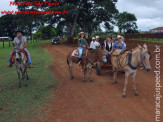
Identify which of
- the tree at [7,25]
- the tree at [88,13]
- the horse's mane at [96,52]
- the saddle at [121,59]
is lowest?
the saddle at [121,59]

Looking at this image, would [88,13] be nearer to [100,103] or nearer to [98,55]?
[98,55]

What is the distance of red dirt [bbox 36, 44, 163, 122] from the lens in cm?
505

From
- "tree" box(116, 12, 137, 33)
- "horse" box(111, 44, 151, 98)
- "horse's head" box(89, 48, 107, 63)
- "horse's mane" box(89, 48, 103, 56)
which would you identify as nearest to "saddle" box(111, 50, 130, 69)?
"horse" box(111, 44, 151, 98)

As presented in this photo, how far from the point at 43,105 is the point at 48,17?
29.1 meters

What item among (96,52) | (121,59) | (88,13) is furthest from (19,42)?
(88,13)

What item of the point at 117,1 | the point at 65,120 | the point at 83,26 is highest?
the point at 117,1

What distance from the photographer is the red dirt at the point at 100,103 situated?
5.05 m

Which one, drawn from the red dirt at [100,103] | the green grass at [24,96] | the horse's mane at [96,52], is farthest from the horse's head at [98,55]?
the green grass at [24,96]

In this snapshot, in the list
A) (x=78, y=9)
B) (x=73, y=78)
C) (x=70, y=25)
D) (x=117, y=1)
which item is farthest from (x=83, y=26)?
(x=73, y=78)

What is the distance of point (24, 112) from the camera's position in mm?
5426

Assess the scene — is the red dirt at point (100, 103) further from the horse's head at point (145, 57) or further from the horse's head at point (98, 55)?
the horse's head at point (145, 57)

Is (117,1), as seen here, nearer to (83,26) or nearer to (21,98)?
(83,26)

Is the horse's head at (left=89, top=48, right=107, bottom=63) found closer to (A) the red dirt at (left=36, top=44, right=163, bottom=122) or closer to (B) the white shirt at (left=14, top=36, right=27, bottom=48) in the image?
(A) the red dirt at (left=36, top=44, right=163, bottom=122)

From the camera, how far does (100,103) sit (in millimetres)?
6055
